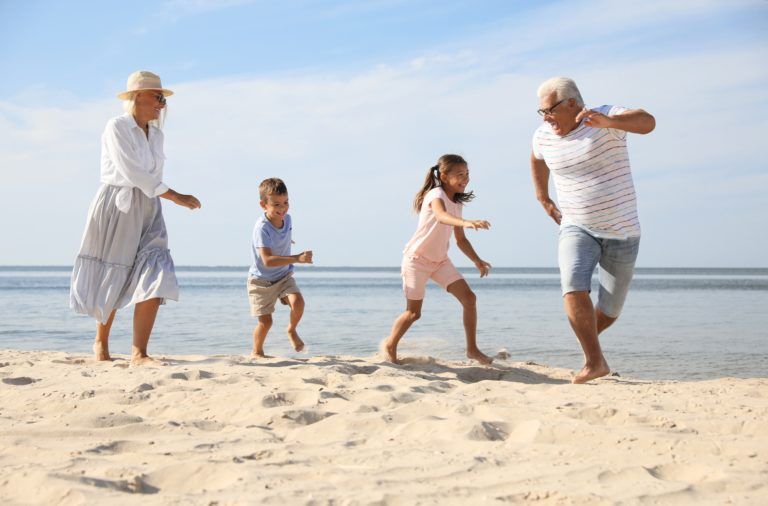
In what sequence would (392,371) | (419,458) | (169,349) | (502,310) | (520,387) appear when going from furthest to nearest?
1. (502,310)
2. (169,349)
3. (392,371)
4. (520,387)
5. (419,458)

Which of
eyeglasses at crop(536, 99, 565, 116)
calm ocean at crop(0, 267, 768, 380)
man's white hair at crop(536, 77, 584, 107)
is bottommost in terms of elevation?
calm ocean at crop(0, 267, 768, 380)

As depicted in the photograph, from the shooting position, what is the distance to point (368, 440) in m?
3.14

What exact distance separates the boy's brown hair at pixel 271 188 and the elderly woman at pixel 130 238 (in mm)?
1002

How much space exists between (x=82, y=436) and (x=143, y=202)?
8.23 feet

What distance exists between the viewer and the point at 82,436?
3260 millimetres

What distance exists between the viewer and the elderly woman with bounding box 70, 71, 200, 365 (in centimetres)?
531

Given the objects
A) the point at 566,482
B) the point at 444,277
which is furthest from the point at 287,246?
the point at 566,482

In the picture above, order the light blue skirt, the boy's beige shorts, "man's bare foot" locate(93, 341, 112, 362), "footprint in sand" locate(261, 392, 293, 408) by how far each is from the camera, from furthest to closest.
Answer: the boy's beige shorts < "man's bare foot" locate(93, 341, 112, 362) < the light blue skirt < "footprint in sand" locate(261, 392, 293, 408)

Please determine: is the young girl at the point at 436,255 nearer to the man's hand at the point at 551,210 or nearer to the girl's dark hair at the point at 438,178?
the girl's dark hair at the point at 438,178

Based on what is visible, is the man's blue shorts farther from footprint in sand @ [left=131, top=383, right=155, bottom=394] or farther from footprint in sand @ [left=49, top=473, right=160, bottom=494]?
footprint in sand @ [left=49, top=473, right=160, bottom=494]

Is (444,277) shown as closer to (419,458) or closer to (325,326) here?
(419,458)

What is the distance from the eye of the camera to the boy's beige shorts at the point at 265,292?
20.9 ft

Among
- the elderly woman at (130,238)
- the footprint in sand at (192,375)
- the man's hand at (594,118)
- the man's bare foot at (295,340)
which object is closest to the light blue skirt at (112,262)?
the elderly woman at (130,238)

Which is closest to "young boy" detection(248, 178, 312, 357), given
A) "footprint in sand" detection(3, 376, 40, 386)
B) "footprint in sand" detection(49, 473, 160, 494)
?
"footprint in sand" detection(3, 376, 40, 386)
